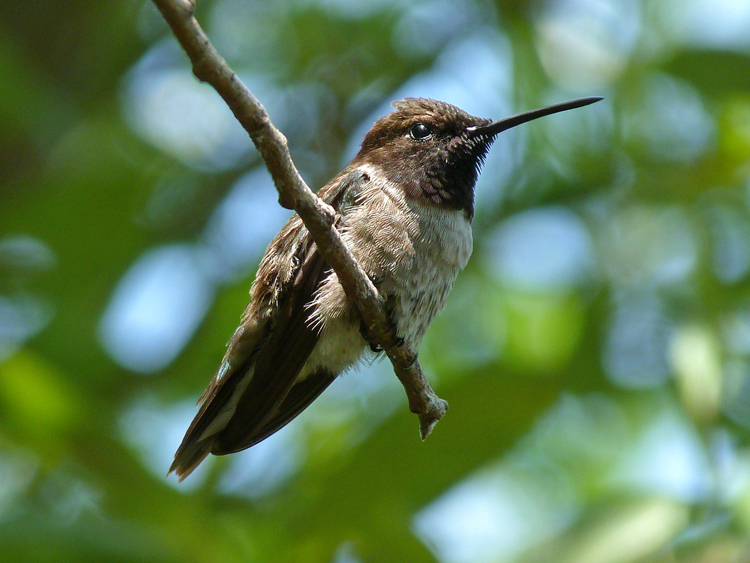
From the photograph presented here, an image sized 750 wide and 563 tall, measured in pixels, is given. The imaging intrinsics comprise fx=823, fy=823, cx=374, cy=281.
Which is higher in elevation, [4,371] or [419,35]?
[419,35]

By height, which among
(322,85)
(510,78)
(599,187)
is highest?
(322,85)

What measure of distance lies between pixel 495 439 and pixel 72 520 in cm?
196

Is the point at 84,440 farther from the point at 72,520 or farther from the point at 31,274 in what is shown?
the point at 31,274

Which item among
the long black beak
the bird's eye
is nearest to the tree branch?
the bird's eye

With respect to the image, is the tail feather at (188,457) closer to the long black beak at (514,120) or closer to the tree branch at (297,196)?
the tree branch at (297,196)

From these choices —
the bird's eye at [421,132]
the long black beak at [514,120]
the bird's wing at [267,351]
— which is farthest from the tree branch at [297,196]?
the long black beak at [514,120]

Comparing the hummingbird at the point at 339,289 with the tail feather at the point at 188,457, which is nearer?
the hummingbird at the point at 339,289

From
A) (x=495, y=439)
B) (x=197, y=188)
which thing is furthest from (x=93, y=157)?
(x=495, y=439)

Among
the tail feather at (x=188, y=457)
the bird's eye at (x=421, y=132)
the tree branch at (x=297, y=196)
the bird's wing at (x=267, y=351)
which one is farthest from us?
the bird's eye at (x=421, y=132)

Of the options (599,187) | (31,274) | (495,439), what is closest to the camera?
(495,439)

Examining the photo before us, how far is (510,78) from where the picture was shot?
221 inches

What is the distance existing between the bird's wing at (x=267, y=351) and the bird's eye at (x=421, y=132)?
0.51 m

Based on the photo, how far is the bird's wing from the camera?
11.5 feet

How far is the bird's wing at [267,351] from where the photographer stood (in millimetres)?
3496
